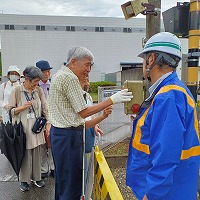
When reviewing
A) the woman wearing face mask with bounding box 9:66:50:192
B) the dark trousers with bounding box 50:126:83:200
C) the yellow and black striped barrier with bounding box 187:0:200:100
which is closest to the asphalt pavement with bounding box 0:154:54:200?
the woman wearing face mask with bounding box 9:66:50:192

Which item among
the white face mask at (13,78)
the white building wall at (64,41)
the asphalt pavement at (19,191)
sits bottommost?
the asphalt pavement at (19,191)

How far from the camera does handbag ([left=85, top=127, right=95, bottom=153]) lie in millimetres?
2648

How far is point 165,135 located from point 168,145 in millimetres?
56

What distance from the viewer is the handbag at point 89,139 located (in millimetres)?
2648

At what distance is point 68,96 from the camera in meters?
2.26

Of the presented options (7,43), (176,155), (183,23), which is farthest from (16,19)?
(176,155)

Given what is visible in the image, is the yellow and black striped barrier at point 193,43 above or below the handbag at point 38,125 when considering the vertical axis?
above

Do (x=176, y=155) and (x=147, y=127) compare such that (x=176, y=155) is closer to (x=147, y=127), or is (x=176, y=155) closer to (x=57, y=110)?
(x=147, y=127)

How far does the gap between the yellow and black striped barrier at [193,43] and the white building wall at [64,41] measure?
26.0 m

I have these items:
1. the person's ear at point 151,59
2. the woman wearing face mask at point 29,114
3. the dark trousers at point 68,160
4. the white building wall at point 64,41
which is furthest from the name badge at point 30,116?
the white building wall at point 64,41

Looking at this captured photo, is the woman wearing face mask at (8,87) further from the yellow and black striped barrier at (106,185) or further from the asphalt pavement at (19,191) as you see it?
the yellow and black striped barrier at (106,185)

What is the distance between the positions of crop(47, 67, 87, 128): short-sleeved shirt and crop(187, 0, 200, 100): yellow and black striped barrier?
4.91ft

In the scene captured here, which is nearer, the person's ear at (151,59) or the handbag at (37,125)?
the person's ear at (151,59)

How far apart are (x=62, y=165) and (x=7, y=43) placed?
28.2 metres
